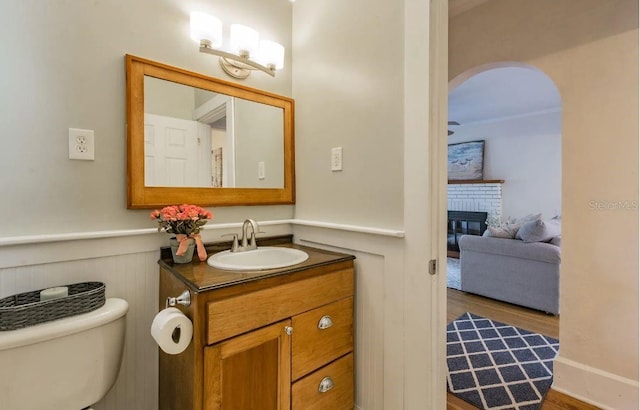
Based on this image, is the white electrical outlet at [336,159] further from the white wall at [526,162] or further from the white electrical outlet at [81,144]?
the white wall at [526,162]

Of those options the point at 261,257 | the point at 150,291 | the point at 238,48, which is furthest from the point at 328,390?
the point at 238,48

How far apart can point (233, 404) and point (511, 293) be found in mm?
2883

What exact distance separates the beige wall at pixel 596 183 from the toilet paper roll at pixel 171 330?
1990 millimetres

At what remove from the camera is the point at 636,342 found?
1.48 m

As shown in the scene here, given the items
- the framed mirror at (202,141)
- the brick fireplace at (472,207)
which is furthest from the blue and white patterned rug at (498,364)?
the brick fireplace at (472,207)

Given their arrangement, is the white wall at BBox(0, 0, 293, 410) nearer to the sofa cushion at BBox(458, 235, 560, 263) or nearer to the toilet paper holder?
the toilet paper holder

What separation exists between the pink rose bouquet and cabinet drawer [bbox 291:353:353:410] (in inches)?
26.4

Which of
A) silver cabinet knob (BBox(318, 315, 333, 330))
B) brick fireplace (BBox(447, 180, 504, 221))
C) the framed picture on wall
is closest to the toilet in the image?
silver cabinet knob (BBox(318, 315, 333, 330))

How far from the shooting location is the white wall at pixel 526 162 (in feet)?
15.3

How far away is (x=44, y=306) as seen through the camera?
0.91 metres

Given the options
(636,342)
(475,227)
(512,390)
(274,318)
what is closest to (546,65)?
(636,342)

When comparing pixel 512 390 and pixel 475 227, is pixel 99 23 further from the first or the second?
pixel 475 227

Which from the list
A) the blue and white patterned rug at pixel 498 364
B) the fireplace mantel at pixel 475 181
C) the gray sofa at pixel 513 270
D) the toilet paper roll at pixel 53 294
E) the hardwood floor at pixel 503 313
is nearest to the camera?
the toilet paper roll at pixel 53 294

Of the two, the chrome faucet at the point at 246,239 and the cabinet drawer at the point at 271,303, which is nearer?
the cabinet drawer at the point at 271,303
